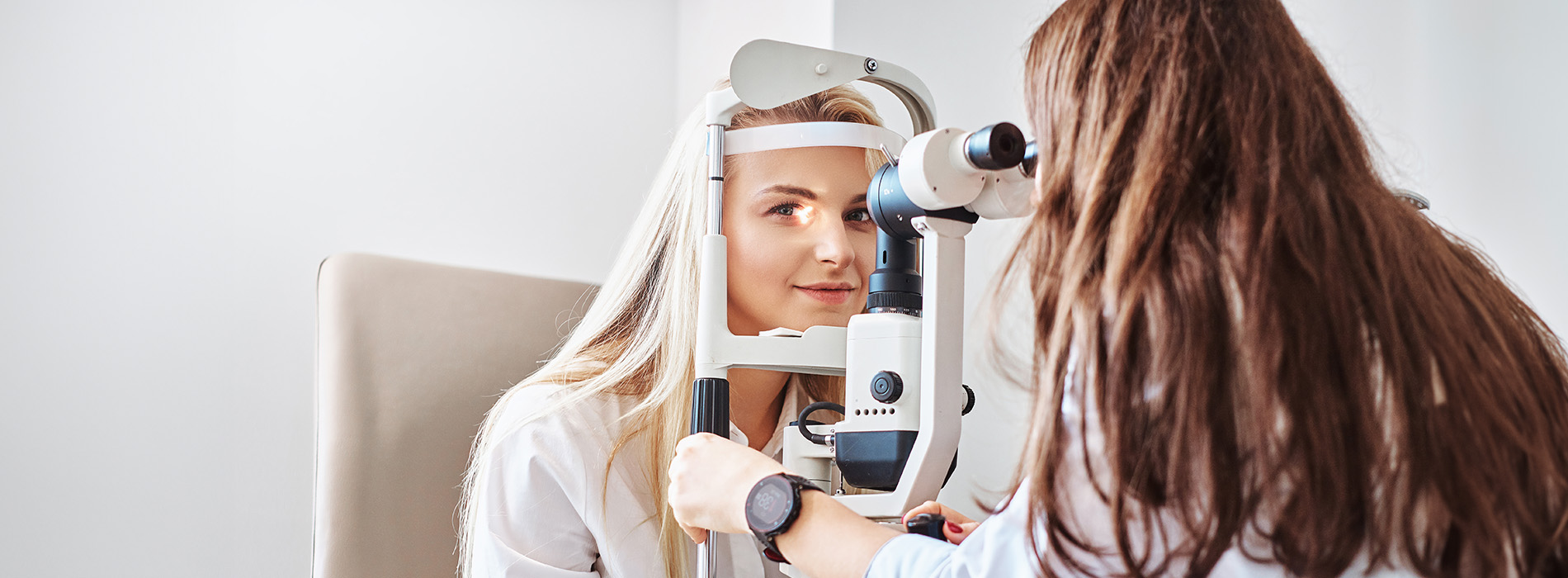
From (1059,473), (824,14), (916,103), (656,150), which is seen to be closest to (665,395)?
(916,103)

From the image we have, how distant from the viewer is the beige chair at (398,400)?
1151mm

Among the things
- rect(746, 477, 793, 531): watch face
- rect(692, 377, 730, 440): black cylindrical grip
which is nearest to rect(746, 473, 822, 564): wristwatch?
rect(746, 477, 793, 531): watch face

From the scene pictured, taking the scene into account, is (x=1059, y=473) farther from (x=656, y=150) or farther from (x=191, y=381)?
(x=656, y=150)

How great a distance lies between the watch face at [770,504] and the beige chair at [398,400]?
2.29 feet

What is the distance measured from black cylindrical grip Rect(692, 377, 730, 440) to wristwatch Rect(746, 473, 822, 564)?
14 centimetres

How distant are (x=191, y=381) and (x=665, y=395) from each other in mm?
768

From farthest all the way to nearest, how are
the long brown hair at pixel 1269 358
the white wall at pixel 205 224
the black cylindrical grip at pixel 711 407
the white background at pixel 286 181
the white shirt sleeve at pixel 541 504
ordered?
the white wall at pixel 205 224 → the white background at pixel 286 181 → the white shirt sleeve at pixel 541 504 → the black cylindrical grip at pixel 711 407 → the long brown hair at pixel 1269 358

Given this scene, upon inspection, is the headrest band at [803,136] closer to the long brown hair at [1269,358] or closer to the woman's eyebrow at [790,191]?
the woman's eyebrow at [790,191]

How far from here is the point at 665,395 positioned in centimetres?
101

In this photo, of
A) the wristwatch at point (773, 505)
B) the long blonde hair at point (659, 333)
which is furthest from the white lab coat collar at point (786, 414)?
the wristwatch at point (773, 505)

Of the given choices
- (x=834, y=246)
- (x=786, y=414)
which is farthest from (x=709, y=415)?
(x=786, y=414)

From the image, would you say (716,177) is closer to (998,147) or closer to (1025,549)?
(998,147)

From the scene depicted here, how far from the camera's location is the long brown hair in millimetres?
481

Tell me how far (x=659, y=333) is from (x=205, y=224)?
75 centimetres
